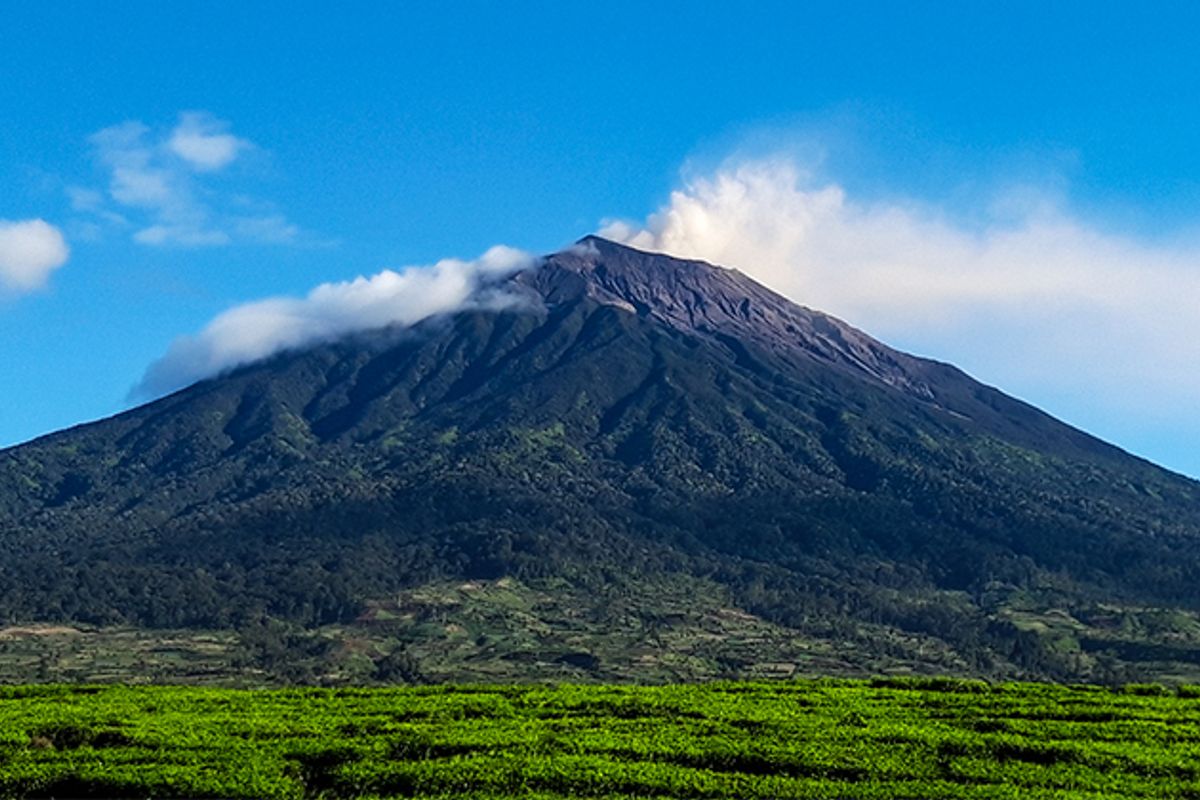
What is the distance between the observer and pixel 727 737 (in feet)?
107

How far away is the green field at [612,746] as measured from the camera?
1114 inches

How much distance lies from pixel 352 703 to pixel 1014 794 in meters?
22.9

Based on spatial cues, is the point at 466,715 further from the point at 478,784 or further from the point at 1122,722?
the point at 1122,722

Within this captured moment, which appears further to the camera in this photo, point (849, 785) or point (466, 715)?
point (466, 715)

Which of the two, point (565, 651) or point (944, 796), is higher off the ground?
point (944, 796)

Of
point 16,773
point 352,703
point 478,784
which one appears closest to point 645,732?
point 478,784

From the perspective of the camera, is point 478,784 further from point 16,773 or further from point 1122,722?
point 1122,722

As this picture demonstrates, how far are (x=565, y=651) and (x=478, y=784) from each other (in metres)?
171

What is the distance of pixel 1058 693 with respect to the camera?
43500 mm

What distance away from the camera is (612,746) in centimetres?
3130

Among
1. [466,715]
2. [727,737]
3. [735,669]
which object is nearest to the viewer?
[727,737]

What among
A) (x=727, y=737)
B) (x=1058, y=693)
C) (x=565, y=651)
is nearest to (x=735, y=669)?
(x=565, y=651)

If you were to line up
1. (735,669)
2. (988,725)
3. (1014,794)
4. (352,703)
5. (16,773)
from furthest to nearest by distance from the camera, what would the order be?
(735,669) < (352,703) < (988,725) < (16,773) < (1014,794)

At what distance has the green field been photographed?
2830 cm
